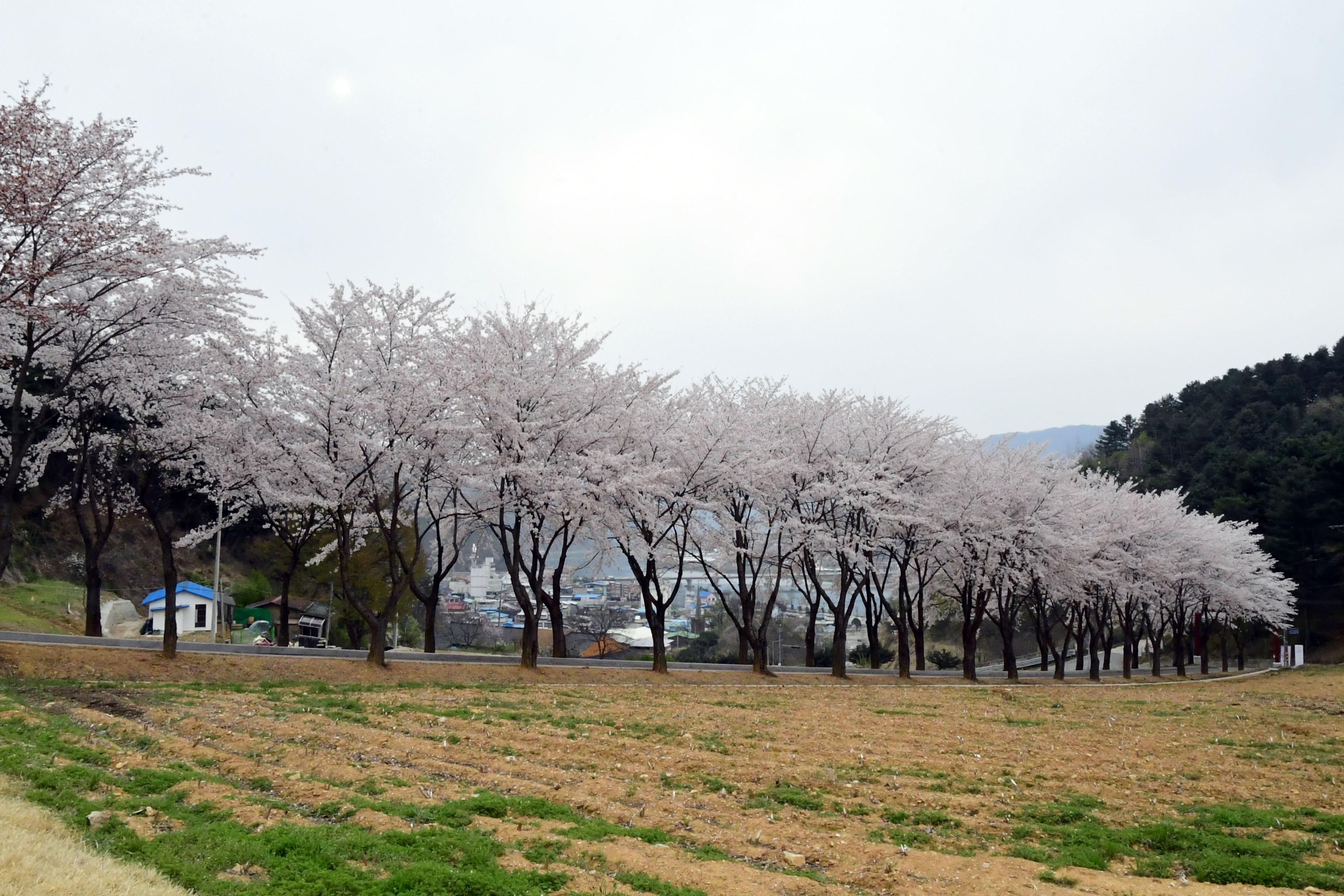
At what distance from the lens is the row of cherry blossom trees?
20.5 meters

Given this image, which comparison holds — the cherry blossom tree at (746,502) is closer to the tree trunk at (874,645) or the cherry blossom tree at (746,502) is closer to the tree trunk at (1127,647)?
the tree trunk at (874,645)

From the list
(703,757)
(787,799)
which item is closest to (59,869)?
(787,799)

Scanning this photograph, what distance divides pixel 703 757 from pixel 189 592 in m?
39.8

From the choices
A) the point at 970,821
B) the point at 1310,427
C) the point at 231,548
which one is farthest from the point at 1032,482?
the point at 1310,427

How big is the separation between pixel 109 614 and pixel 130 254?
3150 cm

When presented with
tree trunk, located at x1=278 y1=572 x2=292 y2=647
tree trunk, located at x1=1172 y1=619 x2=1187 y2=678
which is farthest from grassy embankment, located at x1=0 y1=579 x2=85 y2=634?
tree trunk, located at x1=1172 y1=619 x2=1187 y2=678

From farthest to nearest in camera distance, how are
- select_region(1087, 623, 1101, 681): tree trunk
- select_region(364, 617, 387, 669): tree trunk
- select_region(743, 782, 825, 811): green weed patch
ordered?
select_region(1087, 623, 1101, 681): tree trunk < select_region(364, 617, 387, 669): tree trunk < select_region(743, 782, 825, 811): green weed patch

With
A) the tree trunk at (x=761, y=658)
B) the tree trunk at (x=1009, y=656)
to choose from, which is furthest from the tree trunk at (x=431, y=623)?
the tree trunk at (x=1009, y=656)

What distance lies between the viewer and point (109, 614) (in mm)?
44781

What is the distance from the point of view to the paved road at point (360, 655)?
24.0 meters

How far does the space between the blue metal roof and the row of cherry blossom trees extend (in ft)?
24.3

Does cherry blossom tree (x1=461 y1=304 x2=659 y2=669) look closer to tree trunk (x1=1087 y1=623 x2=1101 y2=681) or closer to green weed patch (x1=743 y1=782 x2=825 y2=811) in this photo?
green weed patch (x1=743 y1=782 x2=825 y2=811)

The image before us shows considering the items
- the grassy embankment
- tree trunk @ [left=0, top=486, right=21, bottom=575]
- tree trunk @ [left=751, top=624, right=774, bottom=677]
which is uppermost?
tree trunk @ [left=0, top=486, right=21, bottom=575]

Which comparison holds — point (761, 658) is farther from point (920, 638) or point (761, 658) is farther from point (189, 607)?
point (189, 607)
